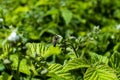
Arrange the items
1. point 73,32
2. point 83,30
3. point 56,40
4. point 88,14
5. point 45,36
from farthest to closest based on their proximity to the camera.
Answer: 1. point 88,14
2. point 83,30
3. point 73,32
4. point 45,36
5. point 56,40

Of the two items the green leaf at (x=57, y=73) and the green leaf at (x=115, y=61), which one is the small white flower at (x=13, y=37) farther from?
the green leaf at (x=115, y=61)

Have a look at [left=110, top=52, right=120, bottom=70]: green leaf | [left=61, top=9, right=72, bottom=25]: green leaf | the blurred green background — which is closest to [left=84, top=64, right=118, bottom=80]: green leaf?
[left=110, top=52, right=120, bottom=70]: green leaf

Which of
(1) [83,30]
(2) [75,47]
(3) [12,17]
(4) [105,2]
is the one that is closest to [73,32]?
(1) [83,30]

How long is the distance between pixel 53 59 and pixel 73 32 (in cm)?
123

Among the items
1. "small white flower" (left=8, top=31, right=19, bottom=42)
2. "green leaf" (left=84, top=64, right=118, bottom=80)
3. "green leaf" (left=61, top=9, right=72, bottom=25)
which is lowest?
"green leaf" (left=84, top=64, right=118, bottom=80)

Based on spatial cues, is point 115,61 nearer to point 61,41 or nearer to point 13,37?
point 61,41

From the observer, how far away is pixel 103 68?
1.57m

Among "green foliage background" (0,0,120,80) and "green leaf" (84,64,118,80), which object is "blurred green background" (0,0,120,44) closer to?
"green foliage background" (0,0,120,80)

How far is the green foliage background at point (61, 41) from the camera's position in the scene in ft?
4.86

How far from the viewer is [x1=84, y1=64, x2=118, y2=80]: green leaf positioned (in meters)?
1.53

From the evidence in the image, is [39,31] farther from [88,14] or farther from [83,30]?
[88,14]

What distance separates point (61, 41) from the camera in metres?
1.68

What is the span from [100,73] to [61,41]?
24 centimetres

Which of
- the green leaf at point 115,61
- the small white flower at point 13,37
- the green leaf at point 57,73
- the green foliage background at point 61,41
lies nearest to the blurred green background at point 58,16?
the green foliage background at point 61,41
